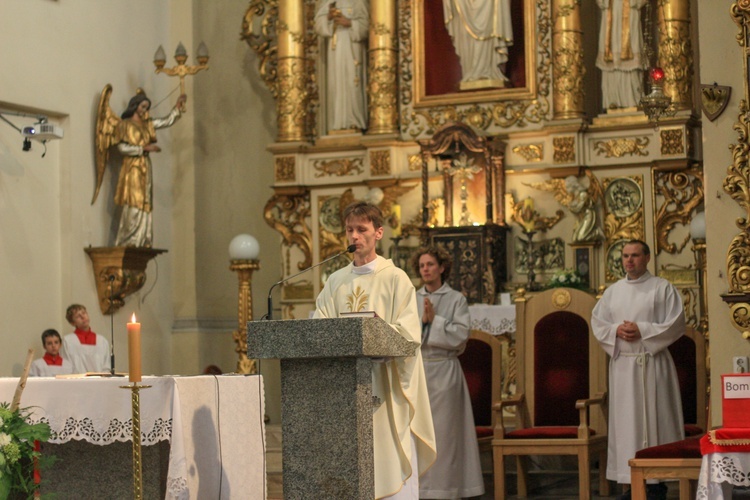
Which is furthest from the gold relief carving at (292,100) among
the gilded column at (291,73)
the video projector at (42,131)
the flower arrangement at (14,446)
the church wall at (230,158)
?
the flower arrangement at (14,446)

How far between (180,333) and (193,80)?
105 inches

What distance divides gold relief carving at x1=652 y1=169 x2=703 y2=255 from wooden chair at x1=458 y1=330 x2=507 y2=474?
304cm

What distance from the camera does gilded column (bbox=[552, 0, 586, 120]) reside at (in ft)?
38.1

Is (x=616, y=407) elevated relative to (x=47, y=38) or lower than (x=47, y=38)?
lower

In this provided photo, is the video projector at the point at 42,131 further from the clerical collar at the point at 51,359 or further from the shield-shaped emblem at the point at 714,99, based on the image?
the shield-shaped emblem at the point at 714,99

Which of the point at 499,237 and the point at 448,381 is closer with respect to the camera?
the point at 448,381

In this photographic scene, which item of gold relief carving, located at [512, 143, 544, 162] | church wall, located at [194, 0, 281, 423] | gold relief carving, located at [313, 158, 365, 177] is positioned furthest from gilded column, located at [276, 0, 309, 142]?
gold relief carving, located at [512, 143, 544, 162]

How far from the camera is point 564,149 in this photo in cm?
1164

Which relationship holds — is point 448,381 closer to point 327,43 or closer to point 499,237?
point 499,237

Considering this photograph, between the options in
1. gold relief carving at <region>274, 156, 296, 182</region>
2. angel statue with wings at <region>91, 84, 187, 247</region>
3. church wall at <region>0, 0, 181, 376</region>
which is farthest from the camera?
gold relief carving at <region>274, 156, 296, 182</region>

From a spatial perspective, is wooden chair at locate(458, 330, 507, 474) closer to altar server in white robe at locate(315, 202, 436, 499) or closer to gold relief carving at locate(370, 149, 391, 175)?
altar server in white robe at locate(315, 202, 436, 499)

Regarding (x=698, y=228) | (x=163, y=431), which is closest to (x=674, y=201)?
(x=698, y=228)

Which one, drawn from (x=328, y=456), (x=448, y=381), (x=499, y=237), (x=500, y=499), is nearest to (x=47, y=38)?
(x=499, y=237)

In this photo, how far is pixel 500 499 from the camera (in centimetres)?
820
